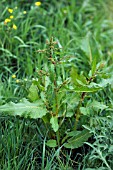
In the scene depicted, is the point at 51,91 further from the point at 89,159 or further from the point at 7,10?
the point at 7,10

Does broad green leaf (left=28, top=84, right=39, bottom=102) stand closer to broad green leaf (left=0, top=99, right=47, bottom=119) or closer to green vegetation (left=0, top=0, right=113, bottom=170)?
green vegetation (left=0, top=0, right=113, bottom=170)

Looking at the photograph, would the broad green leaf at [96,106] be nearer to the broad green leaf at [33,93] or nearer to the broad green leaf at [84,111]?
the broad green leaf at [84,111]

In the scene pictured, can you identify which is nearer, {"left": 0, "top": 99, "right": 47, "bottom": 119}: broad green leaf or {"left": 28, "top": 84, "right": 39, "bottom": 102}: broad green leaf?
{"left": 0, "top": 99, "right": 47, "bottom": 119}: broad green leaf

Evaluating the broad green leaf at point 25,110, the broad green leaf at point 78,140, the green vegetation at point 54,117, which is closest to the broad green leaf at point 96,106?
the green vegetation at point 54,117

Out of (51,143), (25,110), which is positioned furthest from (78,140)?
(25,110)

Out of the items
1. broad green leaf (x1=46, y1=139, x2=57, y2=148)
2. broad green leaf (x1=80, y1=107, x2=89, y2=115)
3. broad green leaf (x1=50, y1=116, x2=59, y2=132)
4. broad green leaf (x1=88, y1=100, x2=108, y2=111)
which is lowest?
broad green leaf (x1=46, y1=139, x2=57, y2=148)

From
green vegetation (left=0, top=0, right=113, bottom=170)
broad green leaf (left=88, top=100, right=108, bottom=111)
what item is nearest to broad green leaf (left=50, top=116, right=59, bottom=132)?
green vegetation (left=0, top=0, right=113, bottom=170)

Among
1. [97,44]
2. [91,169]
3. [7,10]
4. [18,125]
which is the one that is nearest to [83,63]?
[97,44]

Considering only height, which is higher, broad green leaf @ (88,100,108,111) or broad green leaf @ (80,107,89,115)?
broad green leaf @ (88,100,108,111)
